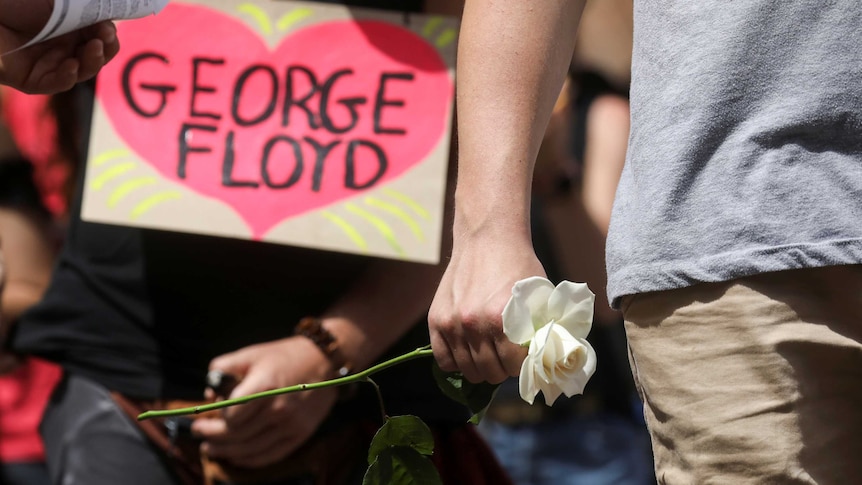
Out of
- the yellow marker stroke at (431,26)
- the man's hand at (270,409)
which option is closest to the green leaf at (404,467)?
the man's hand at (270,409)

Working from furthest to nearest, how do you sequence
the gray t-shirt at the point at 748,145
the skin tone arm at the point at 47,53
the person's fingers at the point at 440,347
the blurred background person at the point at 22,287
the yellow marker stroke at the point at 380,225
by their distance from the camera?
the blurred background person at the point at 22,287
the yellow marker stroke at the point at 380,225
the skin tone arm at the point at 47,53
the person's fingers at the point at 440,347
the gray t-shirt at the point at 748,145

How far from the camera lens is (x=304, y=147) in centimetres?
156

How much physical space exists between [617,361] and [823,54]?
171 centimetres

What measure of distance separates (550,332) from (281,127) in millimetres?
684

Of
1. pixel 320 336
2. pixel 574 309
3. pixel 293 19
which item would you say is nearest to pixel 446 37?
pixel 293 19

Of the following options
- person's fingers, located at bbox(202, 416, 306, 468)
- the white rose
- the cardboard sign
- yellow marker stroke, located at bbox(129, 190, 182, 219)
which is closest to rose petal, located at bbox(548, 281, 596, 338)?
the white rose

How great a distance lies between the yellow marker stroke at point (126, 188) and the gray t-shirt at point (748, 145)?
78cm

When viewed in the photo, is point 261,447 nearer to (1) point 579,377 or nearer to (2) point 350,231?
(2) point 350,231

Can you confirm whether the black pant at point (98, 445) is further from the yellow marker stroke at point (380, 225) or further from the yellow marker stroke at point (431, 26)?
the yellow marker stroke at point (431, 26)

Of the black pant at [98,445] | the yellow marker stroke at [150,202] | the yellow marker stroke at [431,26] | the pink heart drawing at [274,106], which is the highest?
the yellow marker stroke at [431,26]

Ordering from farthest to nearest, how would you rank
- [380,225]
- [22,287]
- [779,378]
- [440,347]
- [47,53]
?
[22,287] → [380,225] → [47,53] → [440,347] → [779,378]

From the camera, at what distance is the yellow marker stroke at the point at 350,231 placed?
1521mm

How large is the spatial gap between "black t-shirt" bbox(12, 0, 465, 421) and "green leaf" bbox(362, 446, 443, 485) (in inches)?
17.5

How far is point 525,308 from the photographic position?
98 centimetres
